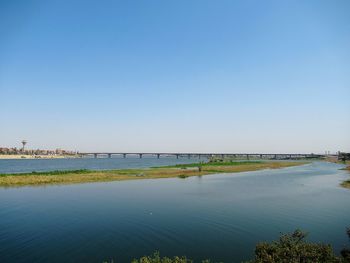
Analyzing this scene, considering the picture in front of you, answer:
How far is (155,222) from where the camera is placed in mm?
32719

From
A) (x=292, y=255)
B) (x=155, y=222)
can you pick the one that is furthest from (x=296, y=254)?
(x=155, y=222)

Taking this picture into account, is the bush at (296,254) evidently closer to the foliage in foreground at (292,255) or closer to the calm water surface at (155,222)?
the foliage in foreground at (292,255)

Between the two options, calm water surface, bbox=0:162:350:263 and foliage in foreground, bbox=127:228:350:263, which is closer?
foliage in foreground, bbox=127:228:350:263

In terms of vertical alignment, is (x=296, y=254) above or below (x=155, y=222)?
above

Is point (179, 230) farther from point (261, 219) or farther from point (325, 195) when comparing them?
point (325, 195)

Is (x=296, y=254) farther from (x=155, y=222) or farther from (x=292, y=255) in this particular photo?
(x=155, y=222)

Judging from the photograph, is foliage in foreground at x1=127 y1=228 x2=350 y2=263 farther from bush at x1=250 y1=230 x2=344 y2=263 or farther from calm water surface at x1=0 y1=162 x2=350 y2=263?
calm water surface at x1=0 y1=162 x2=350 y2=263

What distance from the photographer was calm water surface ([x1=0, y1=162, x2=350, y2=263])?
24172 mm

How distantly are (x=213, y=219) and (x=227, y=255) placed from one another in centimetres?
1113

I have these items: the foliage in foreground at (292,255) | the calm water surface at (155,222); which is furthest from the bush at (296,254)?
the calm water surface at (155,222)

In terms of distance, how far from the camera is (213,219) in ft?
112

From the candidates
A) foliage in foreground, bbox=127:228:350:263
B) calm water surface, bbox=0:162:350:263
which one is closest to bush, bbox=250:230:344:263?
foliage in foreground, bbox=127:228:350:263

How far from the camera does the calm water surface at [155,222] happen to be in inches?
952

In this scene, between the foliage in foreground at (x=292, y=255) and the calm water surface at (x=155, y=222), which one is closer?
the foliage in foreground at (x=292, y=255)
